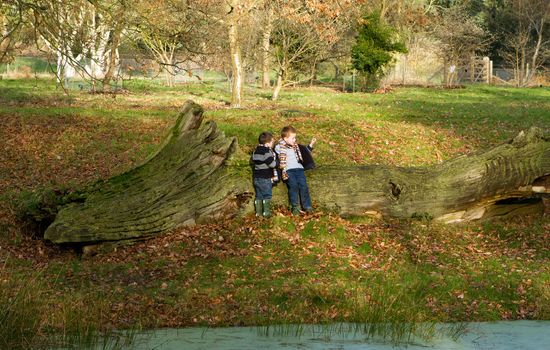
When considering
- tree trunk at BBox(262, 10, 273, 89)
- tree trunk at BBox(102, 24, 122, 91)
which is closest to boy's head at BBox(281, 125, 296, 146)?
tree trunk at BBox(102, 24, 122, 91)

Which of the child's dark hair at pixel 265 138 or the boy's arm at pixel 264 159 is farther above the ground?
the child's dark hair at pixel 265 138

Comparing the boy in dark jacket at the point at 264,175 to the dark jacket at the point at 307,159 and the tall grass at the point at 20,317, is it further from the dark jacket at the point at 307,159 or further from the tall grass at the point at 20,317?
the tall grass at the point at 20,317

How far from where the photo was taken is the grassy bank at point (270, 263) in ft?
34.2

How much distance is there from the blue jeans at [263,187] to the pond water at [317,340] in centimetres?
448

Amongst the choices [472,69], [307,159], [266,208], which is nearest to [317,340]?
[266,208]

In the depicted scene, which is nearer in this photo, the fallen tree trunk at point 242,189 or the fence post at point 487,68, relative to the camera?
the fallen tree trunk at point 242,189

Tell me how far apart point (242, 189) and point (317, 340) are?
559 cm

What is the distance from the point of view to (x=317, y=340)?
888 cm

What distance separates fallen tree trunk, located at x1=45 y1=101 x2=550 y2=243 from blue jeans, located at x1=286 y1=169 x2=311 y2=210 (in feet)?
0.94

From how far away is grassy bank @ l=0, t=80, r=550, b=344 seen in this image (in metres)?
10.4

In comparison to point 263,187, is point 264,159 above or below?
above

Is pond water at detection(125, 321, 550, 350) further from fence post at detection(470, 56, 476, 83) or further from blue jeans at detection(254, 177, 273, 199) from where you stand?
fence post at detection(470, 56, 476, 83)

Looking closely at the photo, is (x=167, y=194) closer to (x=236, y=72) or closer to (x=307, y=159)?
(x=307, y=159)

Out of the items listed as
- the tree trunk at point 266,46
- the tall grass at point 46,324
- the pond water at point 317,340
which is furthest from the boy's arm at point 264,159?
the tree trunk at point 266,46
